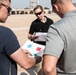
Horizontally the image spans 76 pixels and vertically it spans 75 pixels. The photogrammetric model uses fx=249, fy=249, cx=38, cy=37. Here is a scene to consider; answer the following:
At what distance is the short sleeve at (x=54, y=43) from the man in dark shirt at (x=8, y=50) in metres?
0.38

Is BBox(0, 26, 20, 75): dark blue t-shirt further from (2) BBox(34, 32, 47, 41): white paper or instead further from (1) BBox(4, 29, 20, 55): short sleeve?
(2) BBox(34, 32, 47, 41): white paper

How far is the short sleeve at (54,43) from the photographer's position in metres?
2.24

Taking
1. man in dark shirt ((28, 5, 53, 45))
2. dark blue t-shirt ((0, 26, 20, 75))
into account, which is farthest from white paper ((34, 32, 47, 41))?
dark blue t-shirt ((0, 26, 20, 75))

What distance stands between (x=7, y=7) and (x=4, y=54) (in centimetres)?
49

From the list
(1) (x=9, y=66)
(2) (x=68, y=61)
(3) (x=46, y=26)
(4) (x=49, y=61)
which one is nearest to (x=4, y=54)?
(1) (x=9, y=66)

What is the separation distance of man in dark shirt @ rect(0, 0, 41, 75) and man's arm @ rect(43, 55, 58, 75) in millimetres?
317

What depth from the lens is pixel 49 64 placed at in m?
2.32

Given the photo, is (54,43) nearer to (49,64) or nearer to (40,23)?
(49,64)

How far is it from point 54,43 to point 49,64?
21 centimetres

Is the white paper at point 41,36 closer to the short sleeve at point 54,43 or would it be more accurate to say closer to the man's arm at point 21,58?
the man's arm at point 21,58

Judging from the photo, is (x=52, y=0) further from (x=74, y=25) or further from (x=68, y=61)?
(x=68, y=61)

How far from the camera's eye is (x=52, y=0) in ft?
8.02

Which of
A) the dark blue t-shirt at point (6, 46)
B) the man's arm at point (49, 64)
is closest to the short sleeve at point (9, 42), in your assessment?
the dark blue t-shirt at point (6, 46)

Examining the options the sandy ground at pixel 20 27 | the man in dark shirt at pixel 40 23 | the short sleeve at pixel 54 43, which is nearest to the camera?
the short sleeve at pixel 54 43
